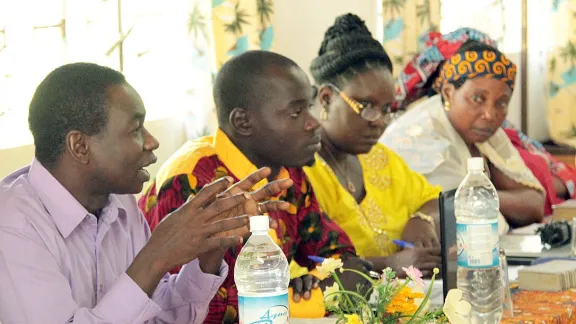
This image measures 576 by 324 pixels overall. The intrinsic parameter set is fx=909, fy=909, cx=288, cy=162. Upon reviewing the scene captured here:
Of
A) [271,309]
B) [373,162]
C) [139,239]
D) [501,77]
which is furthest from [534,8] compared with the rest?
[271,309]

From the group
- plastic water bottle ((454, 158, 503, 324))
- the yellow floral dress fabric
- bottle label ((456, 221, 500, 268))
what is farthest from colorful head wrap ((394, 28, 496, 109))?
bottle label ((456, 221, 500, 268))

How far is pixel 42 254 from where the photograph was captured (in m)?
1.66

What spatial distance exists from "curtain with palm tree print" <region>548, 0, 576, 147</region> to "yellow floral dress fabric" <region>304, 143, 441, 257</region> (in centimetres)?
370

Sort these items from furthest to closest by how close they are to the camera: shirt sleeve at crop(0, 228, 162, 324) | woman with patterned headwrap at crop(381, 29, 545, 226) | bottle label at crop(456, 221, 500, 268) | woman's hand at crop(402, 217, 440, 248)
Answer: woman with patterned headwrap at crop(381, 29, 545, 226) → woman's hand at crop(402, 217, 440, 248) → bottle label at crop(456, 221, 500, 268) → shirt sleeve at crop(0, 228, 162, 324)

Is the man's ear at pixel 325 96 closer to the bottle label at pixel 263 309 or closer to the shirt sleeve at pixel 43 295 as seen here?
the shirt sleeve at pixel 43 295

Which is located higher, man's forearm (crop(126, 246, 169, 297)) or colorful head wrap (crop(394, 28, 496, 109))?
man's forearm (crop(126, 246, 169, 297))

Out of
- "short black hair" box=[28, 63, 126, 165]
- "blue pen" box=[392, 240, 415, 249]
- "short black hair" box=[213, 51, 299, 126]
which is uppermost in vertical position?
"short black hair" box=[28, 63, 126, 165]

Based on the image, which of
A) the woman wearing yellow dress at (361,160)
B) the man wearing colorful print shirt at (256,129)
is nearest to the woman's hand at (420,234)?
the woman wearing yellow dress at (361,160)

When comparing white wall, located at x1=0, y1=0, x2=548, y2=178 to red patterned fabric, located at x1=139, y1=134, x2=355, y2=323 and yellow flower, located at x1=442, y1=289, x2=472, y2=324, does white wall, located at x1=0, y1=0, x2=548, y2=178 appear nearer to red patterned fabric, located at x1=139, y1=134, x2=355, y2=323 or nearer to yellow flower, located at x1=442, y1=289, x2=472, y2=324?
red patterned fabric, located at x1=139, y1=134, x2=355, y2=323

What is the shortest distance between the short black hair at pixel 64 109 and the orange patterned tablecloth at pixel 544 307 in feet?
3.39

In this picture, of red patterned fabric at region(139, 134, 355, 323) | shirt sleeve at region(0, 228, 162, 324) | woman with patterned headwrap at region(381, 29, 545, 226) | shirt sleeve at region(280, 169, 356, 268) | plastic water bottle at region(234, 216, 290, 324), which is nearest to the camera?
plastic water bottle at region(234, 216, 290, 324)

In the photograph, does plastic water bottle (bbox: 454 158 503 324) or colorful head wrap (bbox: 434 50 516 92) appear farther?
colorful head wrap (bbox: 434 50 516 92)

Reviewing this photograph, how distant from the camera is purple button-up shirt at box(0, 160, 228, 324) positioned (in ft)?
5.33

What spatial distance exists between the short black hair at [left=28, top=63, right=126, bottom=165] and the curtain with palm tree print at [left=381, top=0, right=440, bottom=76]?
350cm
